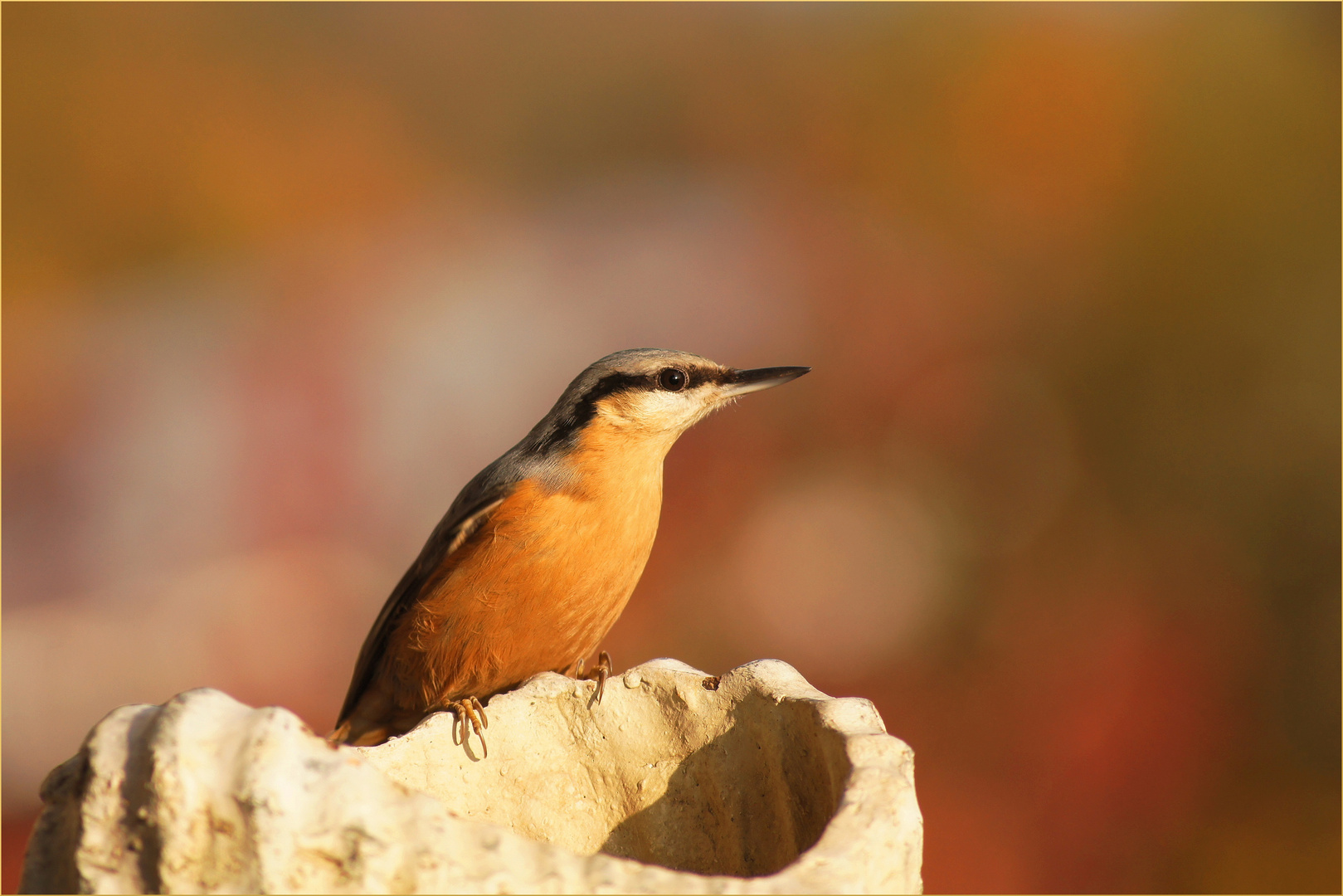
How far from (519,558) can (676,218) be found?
988 cm

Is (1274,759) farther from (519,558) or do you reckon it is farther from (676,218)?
(676,218)

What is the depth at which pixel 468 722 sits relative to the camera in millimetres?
2189

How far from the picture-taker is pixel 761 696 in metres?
1.93

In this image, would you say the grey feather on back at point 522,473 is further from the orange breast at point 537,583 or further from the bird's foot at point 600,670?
the bird's foot at point 600,670

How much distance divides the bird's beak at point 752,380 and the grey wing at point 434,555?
790 millimetres

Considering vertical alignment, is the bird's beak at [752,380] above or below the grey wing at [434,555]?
above

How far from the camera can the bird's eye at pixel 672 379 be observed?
289cm

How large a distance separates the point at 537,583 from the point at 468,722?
539 millimetres

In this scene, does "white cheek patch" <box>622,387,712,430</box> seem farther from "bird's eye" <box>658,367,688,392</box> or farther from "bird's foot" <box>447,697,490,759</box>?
"bird's foot" <box>447,697,490,759</box>

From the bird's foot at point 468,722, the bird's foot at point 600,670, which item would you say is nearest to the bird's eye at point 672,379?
the bird's foot at point 600,670

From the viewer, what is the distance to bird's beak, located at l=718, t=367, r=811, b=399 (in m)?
2.96

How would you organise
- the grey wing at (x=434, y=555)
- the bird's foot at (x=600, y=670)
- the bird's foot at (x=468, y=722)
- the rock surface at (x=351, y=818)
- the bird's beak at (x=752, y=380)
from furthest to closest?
the bird's beak at (x=752, y=380) → the grey wing at (x=434, y=555) → the bird's foot at (x=600, y=670) → the bird's foot at (x=468, y=722) → the rock surface at (x=351, y=818)

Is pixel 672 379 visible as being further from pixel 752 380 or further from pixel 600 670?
pixel 600 670

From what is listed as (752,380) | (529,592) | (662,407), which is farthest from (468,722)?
(752,380)
